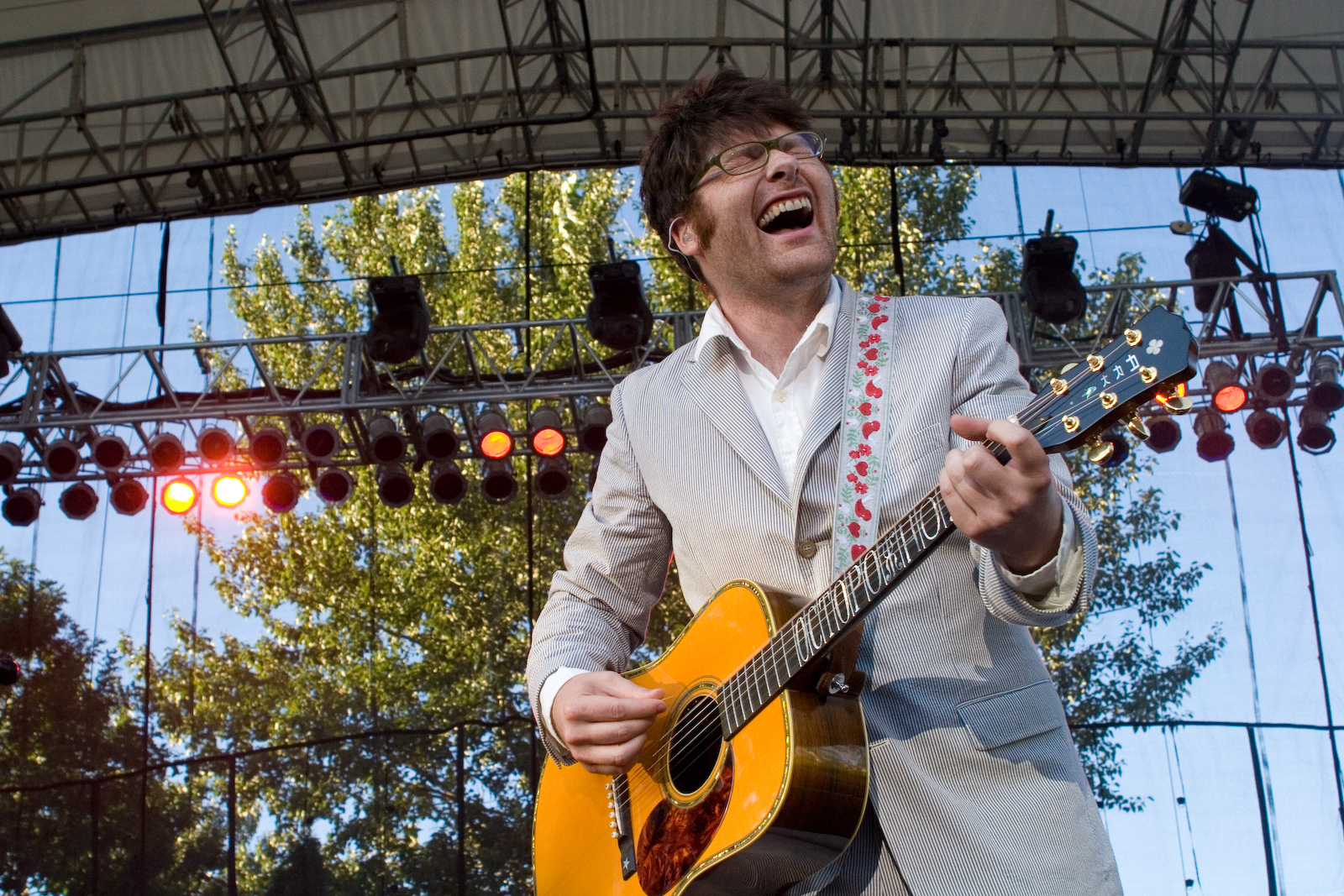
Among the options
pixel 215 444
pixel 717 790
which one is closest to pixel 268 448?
pixel 215 444

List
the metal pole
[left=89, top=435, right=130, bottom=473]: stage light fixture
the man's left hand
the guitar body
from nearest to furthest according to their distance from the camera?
the man's left hand < the guitar body < the metal pole < [left=89, top=435, right=130, bottom=473]: stage light fixture

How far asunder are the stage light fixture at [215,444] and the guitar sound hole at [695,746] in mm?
6941

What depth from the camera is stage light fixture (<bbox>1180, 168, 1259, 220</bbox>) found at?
8.10 metres

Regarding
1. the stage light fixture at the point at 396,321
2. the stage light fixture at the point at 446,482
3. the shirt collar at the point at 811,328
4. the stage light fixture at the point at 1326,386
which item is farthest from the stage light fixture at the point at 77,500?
the stage light fixture at the point at 1326,386

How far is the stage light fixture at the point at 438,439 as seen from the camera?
816 cm

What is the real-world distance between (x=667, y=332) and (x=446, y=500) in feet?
6.36

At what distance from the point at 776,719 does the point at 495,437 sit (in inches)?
263

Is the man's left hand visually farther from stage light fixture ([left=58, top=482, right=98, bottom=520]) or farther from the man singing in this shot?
stage light fixture ([left=58, top=482, right=98, bottom=520])

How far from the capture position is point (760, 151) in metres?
2.21

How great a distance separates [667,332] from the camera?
27.2ft

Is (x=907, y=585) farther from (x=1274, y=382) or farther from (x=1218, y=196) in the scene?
(x=1218, y=196)

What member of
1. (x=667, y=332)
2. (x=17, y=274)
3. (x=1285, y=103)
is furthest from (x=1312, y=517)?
(x=17, y=274)

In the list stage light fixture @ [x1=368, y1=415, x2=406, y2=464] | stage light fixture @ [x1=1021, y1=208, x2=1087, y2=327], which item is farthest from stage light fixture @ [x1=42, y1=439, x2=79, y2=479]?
stage light fixture @ [x1=1021, y1=208, x2=1087, y2=327]

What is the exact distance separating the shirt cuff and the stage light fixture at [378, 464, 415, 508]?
678 centimetres
